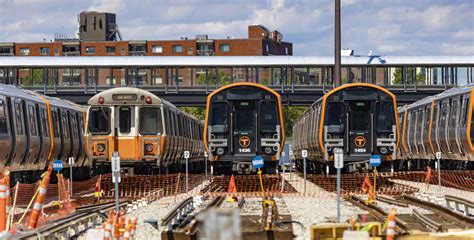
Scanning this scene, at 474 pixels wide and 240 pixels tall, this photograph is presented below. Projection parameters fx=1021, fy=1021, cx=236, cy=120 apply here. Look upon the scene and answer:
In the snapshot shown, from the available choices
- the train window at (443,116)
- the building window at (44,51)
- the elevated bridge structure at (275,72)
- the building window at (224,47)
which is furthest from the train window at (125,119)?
the building window at (44,51)

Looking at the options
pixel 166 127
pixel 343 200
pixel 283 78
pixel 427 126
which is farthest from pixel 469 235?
pixel 283 78

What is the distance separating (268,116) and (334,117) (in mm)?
2481

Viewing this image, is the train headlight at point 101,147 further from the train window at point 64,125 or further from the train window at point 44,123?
the train window at point 44,123

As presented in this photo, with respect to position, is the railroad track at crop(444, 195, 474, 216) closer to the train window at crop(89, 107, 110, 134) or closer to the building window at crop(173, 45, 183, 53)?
the train window at crop(89, 107, 110, 134)

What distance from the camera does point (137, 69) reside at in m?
54.0

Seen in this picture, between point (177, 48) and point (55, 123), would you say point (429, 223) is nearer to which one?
point (55, 123)

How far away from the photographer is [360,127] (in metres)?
30.8

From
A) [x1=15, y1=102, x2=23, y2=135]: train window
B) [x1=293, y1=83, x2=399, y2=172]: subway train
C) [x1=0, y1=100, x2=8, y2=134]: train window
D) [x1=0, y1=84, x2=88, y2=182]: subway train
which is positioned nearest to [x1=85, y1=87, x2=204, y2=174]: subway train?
[x1=0, y1=84, x2=88, y2=182]: subway train

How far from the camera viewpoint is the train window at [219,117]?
96.9 feet

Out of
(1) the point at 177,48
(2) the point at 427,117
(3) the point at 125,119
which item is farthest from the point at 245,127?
(1) the point at 177,48

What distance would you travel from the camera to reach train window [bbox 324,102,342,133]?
3077 cm

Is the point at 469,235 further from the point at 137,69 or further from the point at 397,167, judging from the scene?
the point at 137,69

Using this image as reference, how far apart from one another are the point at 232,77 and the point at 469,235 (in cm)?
Result: 4362

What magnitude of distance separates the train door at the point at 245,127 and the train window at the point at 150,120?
2.89 metres
